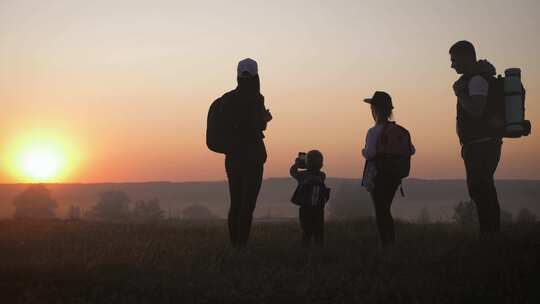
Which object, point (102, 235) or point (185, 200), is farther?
point (185, 200)

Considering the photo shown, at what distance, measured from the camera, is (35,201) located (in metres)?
78.6

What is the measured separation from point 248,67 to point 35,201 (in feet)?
259

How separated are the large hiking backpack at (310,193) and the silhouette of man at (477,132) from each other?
2.34 metres

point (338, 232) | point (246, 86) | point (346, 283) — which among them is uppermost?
point (246, 86)

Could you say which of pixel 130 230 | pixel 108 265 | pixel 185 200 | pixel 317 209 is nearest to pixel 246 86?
pixel 317 209

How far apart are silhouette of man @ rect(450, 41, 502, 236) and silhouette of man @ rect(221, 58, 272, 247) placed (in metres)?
2.98

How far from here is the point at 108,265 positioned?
6.18 meters

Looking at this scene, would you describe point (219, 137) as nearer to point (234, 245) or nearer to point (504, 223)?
point (234, 245)

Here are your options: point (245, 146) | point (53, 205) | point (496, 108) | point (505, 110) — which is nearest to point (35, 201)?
point (53, 205)

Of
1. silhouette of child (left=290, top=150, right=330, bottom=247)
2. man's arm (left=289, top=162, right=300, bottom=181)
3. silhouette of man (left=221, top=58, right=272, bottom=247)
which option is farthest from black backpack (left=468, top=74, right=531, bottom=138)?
silhouette of man (left=221, top=58, right=272, bottom=247)

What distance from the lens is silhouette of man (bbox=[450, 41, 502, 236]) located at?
780 centimetres

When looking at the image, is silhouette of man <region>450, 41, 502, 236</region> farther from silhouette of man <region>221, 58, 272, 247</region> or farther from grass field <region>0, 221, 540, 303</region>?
silhouette of man <region>221, 58, 272, 247</region>

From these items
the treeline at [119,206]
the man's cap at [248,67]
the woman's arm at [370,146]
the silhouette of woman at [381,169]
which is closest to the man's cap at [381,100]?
the silhouette of woman at [381,169]

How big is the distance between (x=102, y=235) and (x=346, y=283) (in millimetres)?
6173
